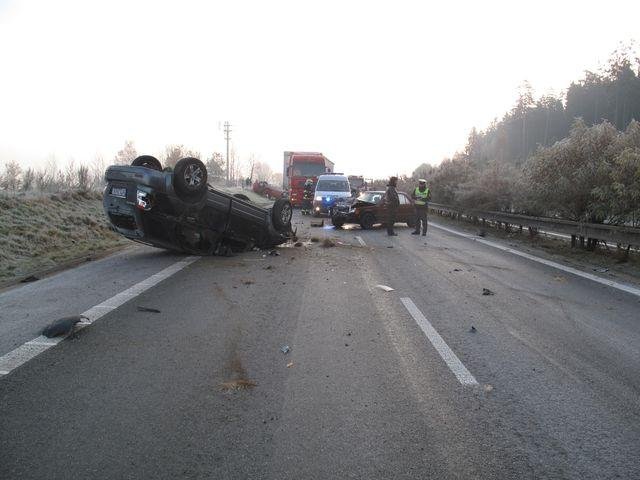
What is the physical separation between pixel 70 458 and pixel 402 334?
3.67m

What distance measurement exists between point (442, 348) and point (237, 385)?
2.22 m

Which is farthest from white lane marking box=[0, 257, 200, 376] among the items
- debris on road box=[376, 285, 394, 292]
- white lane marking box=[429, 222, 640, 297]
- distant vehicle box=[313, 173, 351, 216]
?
distant vehicle box=[313, 173, 351, 216]

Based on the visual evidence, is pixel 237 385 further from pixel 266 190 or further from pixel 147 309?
pixel 266 190

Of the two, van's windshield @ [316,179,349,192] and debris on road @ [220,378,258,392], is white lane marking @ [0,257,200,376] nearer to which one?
debris on road @ [220,378,258,392]

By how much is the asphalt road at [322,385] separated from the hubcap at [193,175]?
8.98 ft

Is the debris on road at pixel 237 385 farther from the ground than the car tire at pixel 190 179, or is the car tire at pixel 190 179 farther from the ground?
the car tire at pixel 190 179

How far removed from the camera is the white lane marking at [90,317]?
4.86m

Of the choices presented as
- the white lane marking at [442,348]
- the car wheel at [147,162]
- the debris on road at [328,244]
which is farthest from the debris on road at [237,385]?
the debris on road at [328,244]

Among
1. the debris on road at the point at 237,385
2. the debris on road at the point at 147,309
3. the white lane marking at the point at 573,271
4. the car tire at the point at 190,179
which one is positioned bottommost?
the white lane marking at the point at 573,271

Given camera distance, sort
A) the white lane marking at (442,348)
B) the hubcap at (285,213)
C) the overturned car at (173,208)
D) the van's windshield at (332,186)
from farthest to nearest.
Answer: the van's windshield at (332,186) → the hubcap at (285,213) → the overturned car at (173,208) → the white lane marking at (442,348)

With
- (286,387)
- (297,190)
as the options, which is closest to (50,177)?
(297,190)

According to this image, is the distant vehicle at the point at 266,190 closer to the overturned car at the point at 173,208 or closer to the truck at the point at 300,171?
the truck at the point at 300,171

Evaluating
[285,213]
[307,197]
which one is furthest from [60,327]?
[307,197]

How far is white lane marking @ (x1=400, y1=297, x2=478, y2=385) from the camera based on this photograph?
183 inches
